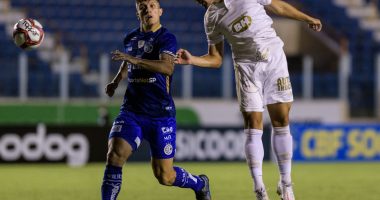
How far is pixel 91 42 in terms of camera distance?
20578mm

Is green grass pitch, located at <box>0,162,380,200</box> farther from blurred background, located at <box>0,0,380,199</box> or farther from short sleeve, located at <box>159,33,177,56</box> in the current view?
short sleeve, located at <box>159,33,177,56</box>

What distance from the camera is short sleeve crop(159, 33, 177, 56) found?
7.40 meters

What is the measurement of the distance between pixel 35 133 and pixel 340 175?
16.7ft

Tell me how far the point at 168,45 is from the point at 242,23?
83 cm

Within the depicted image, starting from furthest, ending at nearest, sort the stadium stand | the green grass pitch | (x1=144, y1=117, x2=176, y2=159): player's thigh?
the stadium stand → the green grass pitch → (x1=144, y1=117, x2=176, y2=159): player's thigh

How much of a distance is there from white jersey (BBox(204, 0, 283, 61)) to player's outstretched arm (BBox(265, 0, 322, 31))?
0.22ft

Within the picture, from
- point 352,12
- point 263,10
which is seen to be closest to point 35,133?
point 263,10

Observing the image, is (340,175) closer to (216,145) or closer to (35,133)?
(216,145)

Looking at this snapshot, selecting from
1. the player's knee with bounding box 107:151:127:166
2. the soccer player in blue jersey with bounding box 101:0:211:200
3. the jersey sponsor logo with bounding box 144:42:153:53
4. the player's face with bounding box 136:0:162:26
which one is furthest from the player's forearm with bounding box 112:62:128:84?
the player's knee with bounding box 107:151:127:166

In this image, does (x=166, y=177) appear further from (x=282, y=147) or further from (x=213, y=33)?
(x=213, y=33)

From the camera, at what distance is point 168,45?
7.44 metres

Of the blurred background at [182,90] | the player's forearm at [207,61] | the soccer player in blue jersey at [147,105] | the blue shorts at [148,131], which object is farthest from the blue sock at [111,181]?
the blurred background at [182,90]

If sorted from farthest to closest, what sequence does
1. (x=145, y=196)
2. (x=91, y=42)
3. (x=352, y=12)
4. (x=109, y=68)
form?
1. (x=352, y=12)
2. (x=91, y=42)
3. (x=109, y=68)
4. (x=145, y=196)

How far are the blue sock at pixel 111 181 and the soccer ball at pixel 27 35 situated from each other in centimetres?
169
